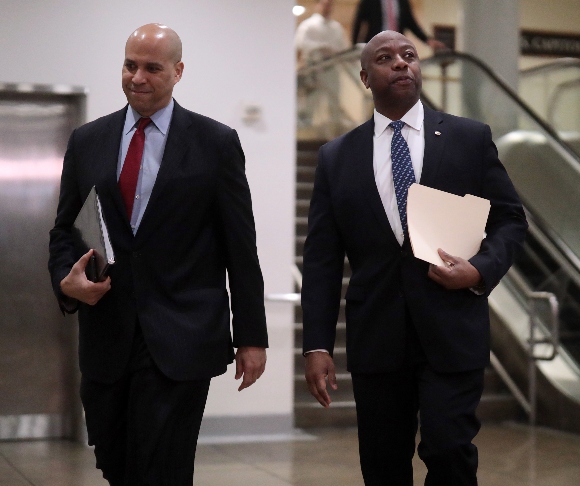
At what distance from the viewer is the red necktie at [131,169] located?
3.24 m

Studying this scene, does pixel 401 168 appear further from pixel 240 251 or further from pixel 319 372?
pixel 319 372

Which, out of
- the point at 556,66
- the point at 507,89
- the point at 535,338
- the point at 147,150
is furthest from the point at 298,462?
the point at 556,66

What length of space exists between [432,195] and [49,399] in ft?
14.5

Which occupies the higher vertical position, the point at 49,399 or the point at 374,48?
the point at 374,48

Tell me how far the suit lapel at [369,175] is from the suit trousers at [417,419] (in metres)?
0.35

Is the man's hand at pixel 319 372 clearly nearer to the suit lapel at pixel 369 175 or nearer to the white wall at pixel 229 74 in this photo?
the suit lapel at pixel 369 175

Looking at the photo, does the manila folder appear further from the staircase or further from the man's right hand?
the staircase

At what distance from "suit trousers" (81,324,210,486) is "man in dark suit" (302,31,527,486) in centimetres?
48

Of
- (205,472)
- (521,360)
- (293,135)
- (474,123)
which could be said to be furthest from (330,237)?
(521,360)

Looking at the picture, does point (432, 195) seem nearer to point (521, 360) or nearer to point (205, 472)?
point (205, 472)

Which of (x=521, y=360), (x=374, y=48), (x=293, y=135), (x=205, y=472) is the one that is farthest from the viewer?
(x=521, y=360)

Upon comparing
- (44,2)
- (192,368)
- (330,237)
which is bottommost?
(192,368)

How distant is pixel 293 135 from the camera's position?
7125mm

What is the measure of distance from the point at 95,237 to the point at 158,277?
243 millimetres
